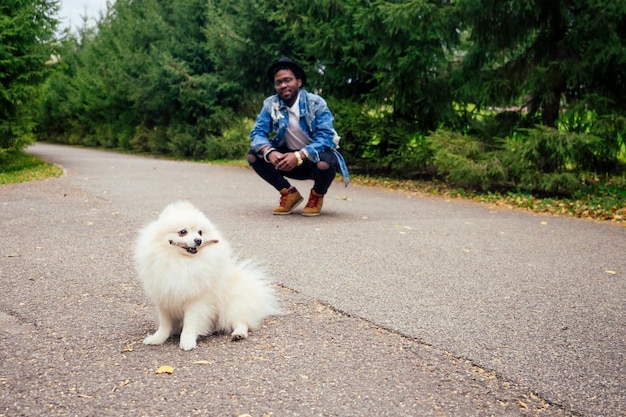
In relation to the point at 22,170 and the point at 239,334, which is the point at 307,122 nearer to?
the point at 239,334

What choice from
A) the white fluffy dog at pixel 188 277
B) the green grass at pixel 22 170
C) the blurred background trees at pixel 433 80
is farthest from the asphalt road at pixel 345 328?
the green grass at pixel 22 170

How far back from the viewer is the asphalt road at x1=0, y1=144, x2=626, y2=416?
2609mm

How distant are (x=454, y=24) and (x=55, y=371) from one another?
10194 mm

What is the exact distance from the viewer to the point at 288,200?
25.8 ft

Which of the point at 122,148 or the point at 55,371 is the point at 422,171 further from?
the point at 122,148

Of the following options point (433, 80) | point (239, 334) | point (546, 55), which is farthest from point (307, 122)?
point (433, 80)

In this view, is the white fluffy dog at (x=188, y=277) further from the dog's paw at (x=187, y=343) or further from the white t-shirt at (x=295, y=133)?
the white t-shirt at (x=295, y=133)

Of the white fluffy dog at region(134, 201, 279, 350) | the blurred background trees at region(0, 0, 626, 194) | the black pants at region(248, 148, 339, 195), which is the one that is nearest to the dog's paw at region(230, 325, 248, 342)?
the white fluffy dog at region(134, 201, 279, 350)

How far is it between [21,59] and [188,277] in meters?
13.4

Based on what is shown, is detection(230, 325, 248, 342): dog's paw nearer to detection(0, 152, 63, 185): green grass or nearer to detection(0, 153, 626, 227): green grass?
detection(0, 153, 626, 227): green grass

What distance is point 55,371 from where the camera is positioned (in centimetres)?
286

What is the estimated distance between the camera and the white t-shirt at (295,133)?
24.4 ft

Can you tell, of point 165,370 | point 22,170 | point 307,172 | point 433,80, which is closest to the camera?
point 165,370

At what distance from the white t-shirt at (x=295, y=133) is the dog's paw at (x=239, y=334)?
4.53 meters
